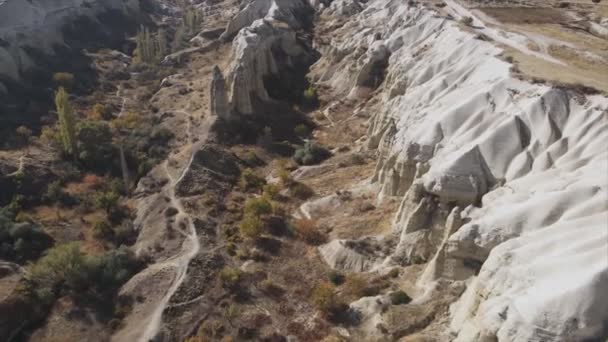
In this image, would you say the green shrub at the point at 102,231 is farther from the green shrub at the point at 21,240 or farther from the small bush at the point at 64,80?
the small bush at the point at 64,80

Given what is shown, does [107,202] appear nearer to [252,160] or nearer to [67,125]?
[67,125]

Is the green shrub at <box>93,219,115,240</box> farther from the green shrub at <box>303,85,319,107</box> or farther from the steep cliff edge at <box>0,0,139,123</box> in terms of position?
the green shrub at <box>303,85,319,107</box>

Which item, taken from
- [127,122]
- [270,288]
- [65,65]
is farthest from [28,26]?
[270,288]

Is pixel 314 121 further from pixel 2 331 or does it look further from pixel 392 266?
pixel 2 331

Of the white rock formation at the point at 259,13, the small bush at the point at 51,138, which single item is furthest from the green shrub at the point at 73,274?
the white rock formation at the point at 259,13

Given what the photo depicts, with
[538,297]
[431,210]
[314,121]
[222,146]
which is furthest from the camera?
[314,121]

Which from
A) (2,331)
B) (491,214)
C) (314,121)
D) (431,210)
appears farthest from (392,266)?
(314,121)
